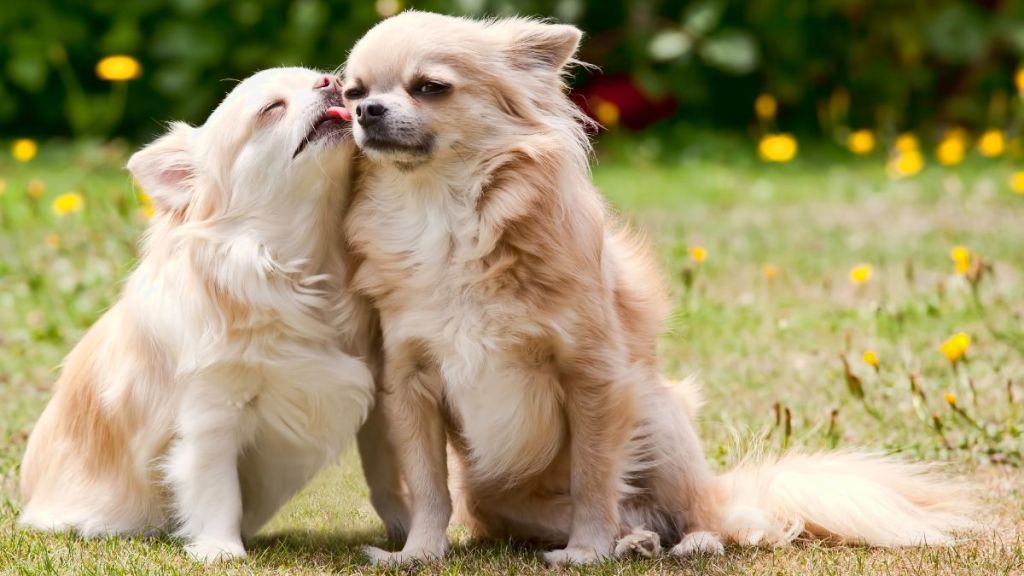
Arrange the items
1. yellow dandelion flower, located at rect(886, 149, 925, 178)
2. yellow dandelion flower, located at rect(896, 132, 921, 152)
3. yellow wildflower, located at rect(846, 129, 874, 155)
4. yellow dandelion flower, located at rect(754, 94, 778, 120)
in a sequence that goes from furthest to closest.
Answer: yellow dandelion flower, located at rect(754, 94, 778, 120), yellow wildflower, located at rect(846, 129, 874, 155), yellow dandelion flower, located at rect(896, 132, 921, 152), yellow dandelion flower, located at rect(886, 149, 925, 178)

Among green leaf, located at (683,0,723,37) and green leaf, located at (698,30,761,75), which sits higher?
green leaf, located at (683,0,723,37)

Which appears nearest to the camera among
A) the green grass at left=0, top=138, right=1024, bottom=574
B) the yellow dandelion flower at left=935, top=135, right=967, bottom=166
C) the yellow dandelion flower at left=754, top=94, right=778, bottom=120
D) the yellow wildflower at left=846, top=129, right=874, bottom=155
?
the green grass at left=0, top=138, right=1024, bottom=574

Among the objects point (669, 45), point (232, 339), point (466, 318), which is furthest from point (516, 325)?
point (669, 45)

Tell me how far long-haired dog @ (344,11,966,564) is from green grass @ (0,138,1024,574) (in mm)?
133

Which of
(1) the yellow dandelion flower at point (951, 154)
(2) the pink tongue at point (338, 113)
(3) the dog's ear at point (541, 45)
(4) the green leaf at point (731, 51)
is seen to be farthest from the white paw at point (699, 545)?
(4) the green leaf at point (731, 51)

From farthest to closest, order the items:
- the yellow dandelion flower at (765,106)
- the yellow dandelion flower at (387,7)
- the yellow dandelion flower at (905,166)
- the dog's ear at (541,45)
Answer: the yellow dandelion flower at (765,106) → the yellow dandelion flower at (387,7) → the yellow dandelion flower at (905,166) → the dog's ear at (541,45)

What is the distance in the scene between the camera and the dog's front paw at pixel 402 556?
297 centimetres

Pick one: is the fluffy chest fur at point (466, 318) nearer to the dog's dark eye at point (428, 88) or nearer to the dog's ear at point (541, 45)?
the dog's dark eye at point (428, 88)

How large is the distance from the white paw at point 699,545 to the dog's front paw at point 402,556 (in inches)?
21.4

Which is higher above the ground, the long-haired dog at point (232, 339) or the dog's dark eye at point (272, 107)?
the dog's dark eye at point (272, 107)

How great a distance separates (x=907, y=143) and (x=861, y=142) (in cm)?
26

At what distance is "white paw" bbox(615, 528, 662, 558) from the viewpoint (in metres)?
3.01

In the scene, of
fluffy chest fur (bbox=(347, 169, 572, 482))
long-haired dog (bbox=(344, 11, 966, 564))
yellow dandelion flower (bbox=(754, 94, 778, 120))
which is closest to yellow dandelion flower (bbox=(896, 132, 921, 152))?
yellow dandelion flower (bbox=(754, 94, 778, 120))

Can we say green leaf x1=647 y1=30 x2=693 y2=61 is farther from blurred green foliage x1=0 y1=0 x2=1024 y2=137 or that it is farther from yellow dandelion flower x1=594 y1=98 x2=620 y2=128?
yellow dandelion flower x1=594 y1=98 x2=620 y2=128
